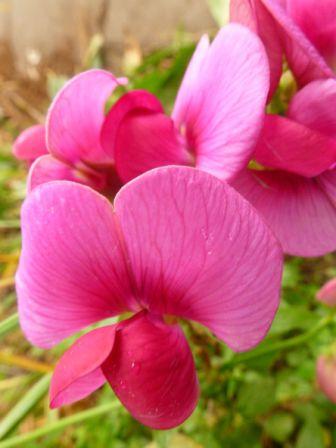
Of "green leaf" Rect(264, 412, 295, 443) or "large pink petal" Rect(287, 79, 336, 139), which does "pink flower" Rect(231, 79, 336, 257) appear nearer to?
"large pink petal" Rect(287, 79, 336, 139)

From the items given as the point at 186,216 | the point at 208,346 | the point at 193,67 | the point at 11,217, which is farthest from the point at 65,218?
the point at 11,217

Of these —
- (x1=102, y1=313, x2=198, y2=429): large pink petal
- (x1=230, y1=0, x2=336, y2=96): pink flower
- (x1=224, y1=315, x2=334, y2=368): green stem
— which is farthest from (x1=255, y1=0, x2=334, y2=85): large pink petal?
(x1=224, y1=315, x2=334, y2=368): green stem

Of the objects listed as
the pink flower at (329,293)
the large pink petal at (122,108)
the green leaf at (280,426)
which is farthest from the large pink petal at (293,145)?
the green leaf at (280,426)

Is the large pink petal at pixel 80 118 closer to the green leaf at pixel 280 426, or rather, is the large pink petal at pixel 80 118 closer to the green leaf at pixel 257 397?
the green leaf at pixel 257 397

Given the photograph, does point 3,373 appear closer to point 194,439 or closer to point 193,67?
point 194,439

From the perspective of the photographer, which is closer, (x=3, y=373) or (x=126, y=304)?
(x=126, y=304)

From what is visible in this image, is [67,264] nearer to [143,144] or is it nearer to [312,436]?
[143,144]
